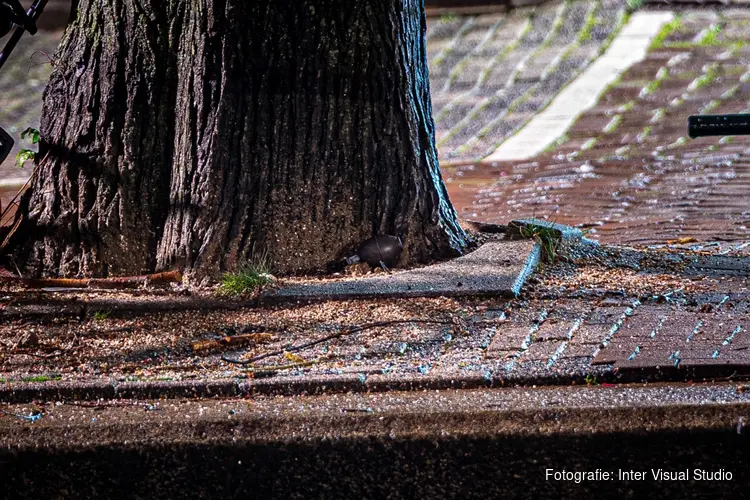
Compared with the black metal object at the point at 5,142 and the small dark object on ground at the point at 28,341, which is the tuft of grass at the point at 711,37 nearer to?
the black metal object at the point at 5,142

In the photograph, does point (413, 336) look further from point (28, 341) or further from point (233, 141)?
point (28, 341)

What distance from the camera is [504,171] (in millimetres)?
7539

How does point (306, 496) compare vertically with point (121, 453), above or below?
below

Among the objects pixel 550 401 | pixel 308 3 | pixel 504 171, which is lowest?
pixel 550 401

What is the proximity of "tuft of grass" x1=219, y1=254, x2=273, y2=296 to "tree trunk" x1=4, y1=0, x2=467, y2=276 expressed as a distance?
3.3 inches

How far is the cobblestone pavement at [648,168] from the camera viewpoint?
602cm

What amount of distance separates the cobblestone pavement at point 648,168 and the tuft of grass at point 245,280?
2.12 metres

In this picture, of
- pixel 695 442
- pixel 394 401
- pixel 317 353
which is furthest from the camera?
pixel 317 353

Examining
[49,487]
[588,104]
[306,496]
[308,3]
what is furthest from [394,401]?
[588,104]

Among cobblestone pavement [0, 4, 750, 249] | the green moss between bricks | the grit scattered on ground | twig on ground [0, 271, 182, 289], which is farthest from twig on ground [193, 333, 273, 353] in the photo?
the green moss between bricks

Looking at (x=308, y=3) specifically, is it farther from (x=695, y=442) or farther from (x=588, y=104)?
(x=588, y=104)

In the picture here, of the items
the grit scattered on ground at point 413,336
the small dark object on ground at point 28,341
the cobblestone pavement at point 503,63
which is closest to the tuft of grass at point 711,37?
the cobblestone pavement at point 503,63

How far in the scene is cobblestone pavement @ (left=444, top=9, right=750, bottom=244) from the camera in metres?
6.02

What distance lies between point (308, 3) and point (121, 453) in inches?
83.0
